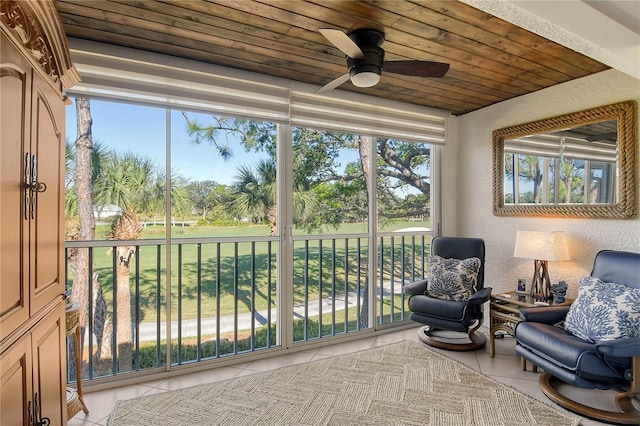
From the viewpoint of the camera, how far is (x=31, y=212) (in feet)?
3.74

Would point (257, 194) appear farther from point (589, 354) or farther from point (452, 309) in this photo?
point (589, 354)

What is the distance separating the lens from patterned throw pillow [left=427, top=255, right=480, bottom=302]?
3223 mm

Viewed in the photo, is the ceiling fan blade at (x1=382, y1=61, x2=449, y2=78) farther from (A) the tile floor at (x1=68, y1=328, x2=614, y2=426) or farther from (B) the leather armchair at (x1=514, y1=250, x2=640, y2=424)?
(A) the tile floor at (x1=68, y1=328, x2=614, y2=426)

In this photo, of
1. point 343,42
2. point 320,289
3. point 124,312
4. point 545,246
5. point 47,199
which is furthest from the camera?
point 320,289

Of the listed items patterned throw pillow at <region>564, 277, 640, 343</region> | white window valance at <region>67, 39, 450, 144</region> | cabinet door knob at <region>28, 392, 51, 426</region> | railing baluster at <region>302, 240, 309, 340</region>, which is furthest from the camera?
railing baluster at <region>302, 240, 309, 340</region>

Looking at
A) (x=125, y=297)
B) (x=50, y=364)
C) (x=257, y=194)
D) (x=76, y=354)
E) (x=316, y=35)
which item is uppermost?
(x=316, y=35)

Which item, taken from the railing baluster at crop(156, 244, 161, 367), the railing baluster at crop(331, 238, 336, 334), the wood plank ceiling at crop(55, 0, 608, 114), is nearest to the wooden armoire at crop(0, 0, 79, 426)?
the wood plank ceiling at crop(55, 0, 608, 114)

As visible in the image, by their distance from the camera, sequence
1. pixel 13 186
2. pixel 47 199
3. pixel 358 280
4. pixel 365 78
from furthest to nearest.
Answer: pixel 358 280 < pixel 365 78 < pixel 47 199 < pixel 13 186

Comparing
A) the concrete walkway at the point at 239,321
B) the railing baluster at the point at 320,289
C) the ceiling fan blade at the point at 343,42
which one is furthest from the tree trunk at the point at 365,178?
the ceiling fan blade at the point at 343,42

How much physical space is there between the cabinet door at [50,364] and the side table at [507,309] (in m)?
3.09

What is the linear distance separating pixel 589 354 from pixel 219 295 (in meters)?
2.77

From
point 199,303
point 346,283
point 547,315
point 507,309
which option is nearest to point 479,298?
point 507,309

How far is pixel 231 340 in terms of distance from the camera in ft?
10.3

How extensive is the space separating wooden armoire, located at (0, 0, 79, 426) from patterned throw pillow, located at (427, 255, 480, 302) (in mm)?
2958
